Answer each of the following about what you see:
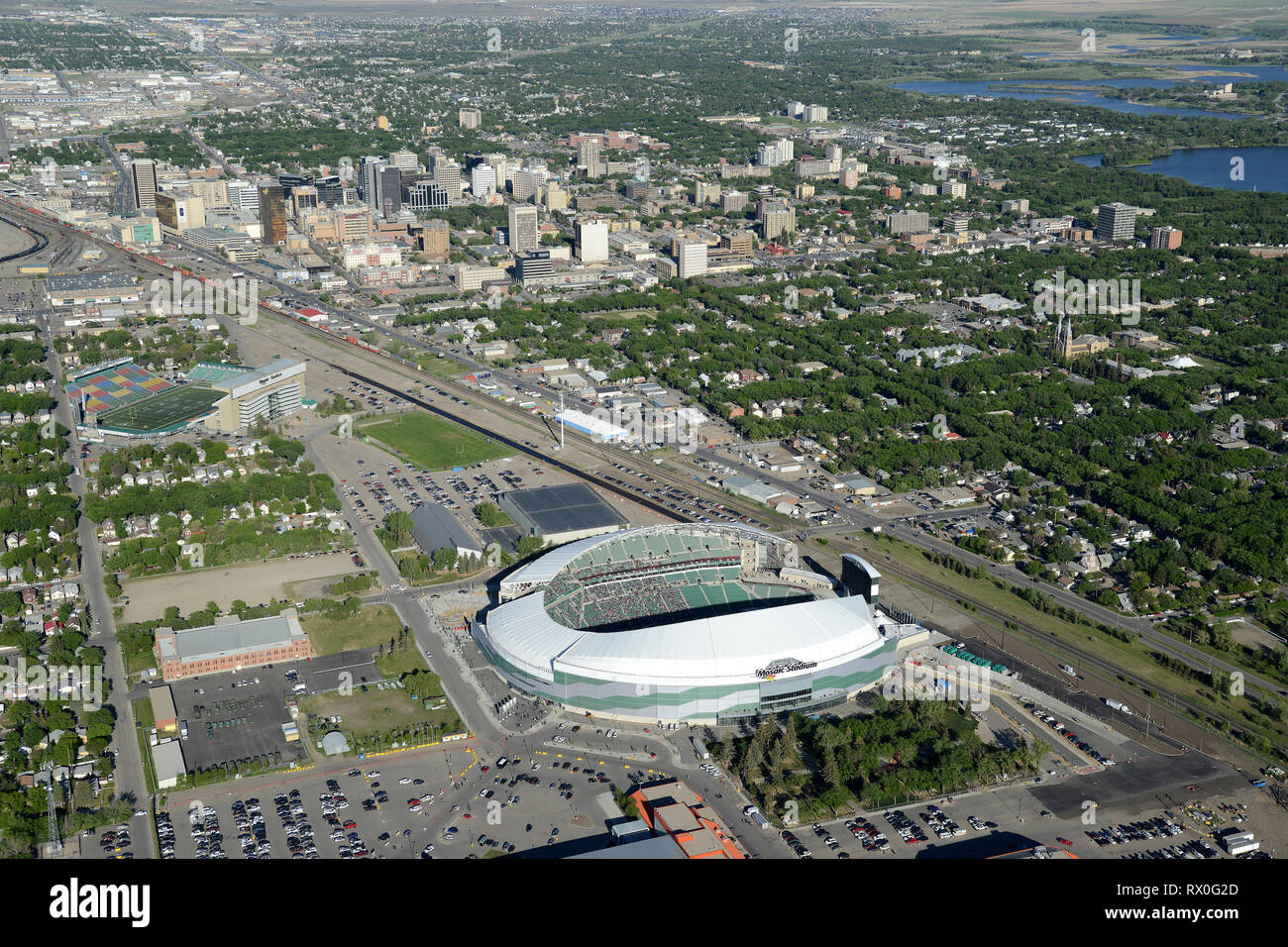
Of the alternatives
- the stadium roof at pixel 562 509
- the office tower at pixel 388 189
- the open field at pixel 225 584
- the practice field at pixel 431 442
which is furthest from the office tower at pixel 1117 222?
the open field at pixel 225 584

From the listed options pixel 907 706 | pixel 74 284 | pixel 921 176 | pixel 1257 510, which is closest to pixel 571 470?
pixel 907 706

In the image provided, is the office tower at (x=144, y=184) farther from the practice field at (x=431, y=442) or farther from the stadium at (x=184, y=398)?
the practice field at (x=431, y=442)

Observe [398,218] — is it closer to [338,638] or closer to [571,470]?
[571,470]

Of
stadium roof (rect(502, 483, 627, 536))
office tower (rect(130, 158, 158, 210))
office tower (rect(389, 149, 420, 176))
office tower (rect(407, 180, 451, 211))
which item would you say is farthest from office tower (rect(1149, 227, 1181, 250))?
office tower (rect(130, 158, 158, 210))

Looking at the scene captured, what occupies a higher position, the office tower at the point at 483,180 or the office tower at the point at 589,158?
the office tower at the point at 589,158

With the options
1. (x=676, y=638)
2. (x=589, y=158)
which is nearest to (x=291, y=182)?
(x=589, y=158)

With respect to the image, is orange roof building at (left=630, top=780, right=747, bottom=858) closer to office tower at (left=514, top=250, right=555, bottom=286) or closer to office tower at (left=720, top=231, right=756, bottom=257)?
office tower at (left=514, top=250, right=555, bottom=286)
